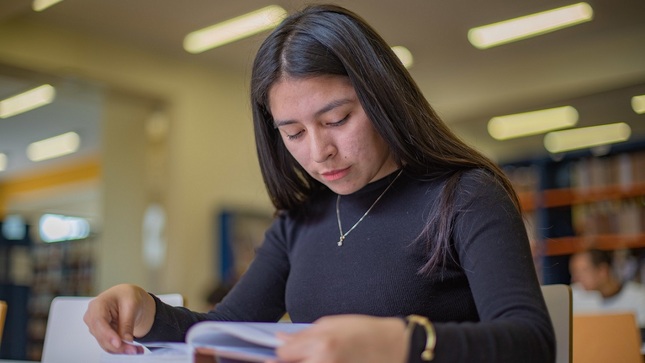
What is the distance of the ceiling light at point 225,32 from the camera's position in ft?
18.8

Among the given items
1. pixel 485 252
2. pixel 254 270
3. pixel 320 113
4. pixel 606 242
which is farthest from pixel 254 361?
pixel 606 242

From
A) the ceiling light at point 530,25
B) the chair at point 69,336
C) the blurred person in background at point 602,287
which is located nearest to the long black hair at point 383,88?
the chair at point 69,336

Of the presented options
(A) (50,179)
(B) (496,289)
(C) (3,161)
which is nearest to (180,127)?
(C) (3,161)

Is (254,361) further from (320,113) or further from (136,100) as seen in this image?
(136,100)

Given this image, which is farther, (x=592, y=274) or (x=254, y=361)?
(x=592, y=274)

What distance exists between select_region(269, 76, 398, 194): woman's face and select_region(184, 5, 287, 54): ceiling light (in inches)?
177

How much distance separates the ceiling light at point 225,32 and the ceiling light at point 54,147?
4.54ft

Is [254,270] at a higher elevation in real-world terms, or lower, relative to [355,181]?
lower

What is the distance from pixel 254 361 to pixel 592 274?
5.40m

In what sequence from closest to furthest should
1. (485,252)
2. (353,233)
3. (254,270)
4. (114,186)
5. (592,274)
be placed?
(485,252) → (353,233) → (254,270) → (592,274) → (114,186)

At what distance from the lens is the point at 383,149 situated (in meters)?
1.20

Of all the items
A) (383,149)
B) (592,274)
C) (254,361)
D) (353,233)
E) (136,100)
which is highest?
(136,100)

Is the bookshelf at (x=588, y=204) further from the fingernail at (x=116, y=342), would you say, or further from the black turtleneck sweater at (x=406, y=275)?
the fingernail at (x=116, y=342)

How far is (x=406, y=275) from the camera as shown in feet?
3.67
